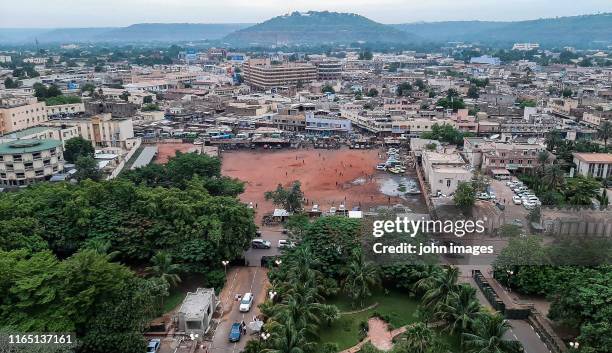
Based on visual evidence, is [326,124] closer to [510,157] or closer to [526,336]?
[510,157]

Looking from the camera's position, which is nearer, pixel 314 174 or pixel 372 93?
pixel 314 174

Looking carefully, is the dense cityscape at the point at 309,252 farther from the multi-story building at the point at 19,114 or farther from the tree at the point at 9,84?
the tree at the point at 9,84

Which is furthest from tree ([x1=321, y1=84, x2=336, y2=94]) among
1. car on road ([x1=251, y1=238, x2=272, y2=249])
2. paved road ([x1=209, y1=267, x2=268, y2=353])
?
paved road ([x1=209, y1=267, x2=268, y2=353])

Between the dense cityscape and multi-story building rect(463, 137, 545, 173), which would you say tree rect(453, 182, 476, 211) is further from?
multi-story building rect(463, 137, 545, 173)

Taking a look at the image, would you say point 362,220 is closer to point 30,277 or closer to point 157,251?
point 157,251

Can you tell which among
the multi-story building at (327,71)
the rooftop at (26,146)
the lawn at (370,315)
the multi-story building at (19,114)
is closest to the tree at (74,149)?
the rooftop at (26,146)

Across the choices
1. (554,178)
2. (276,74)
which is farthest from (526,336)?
(276,74)
